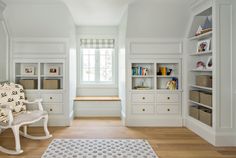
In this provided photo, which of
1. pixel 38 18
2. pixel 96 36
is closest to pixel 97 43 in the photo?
pixel 96 36

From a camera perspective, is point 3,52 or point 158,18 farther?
point 3,52

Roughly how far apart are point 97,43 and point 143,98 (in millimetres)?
2145

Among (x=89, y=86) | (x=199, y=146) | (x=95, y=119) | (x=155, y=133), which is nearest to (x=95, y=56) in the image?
(x=89, y=86)

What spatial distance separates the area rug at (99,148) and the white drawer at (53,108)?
109 centimetres

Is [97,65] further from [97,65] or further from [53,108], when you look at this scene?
[53,108]

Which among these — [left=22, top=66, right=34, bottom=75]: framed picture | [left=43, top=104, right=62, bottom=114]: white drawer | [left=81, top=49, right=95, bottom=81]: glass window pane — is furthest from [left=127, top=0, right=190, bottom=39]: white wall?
[left=22, top=66, right=34, bottom=75]: framed picture

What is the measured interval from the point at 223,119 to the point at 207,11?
184 cm

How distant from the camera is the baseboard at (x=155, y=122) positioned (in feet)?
15.2

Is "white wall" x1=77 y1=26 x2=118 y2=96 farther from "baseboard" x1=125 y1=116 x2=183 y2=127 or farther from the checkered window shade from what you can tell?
"baseboard" x1=125 y1=116 x2=183 y2=127

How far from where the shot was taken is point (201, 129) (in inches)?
151

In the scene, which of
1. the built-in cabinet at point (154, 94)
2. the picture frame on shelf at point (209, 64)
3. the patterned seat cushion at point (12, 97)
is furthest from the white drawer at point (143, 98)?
the patterned seat cushion at point (12, 97)

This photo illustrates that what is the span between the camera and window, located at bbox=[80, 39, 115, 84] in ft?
19.8

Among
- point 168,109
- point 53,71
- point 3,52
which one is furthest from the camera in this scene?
point 53,71

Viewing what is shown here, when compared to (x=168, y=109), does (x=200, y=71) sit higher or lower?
higher
